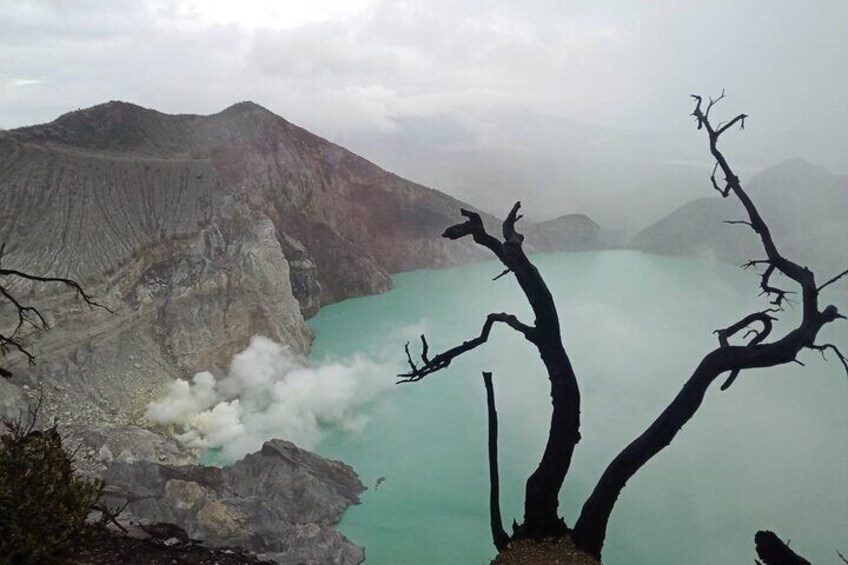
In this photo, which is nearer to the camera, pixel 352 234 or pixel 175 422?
pixel 175 422

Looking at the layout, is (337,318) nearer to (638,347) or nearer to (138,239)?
(138,239)

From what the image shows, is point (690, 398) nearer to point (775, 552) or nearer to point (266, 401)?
point (775, 552)

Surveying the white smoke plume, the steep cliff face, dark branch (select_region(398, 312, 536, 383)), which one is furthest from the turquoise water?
dark branch (select_region(398, 312, 536, 383))

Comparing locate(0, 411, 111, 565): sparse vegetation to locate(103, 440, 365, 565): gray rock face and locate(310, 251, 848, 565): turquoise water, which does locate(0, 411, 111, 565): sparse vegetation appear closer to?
locate(103, 440, 365, 565): gray rock face

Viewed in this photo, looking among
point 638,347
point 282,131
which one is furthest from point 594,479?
point 282,131

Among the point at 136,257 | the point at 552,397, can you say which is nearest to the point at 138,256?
the point at 136,257

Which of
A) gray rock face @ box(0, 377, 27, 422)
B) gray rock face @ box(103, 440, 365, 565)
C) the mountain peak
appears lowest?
gray rock face @ box(0, 377, 27, 422)

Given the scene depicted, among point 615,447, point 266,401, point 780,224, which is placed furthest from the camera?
point 780,224
